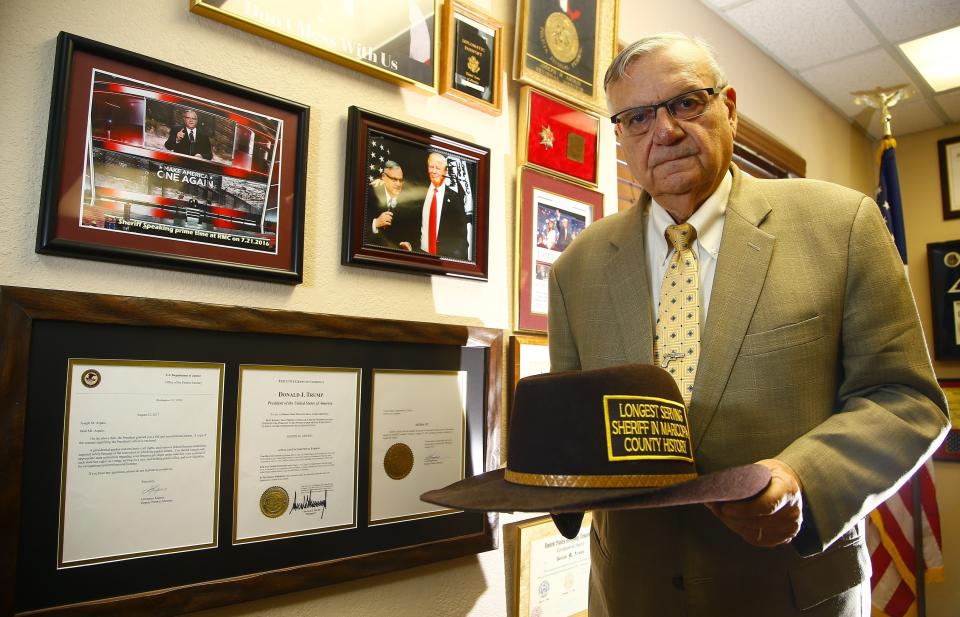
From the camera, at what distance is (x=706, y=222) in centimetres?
116

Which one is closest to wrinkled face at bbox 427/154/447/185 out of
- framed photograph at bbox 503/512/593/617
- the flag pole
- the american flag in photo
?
the american flag in photo

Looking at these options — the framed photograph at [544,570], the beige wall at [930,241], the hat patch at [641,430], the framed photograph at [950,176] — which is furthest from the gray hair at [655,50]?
the framed photograph at [950,176]

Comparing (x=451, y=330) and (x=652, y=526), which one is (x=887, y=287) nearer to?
(x=652, y=526)

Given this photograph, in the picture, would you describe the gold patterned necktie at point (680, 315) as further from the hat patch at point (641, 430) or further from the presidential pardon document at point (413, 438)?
the presidential pardon document at point (413, 438)

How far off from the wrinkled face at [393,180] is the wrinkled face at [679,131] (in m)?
0.47

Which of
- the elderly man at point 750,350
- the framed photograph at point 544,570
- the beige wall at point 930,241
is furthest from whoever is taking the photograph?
the beige wall at point 930,241

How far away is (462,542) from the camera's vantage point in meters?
1.36

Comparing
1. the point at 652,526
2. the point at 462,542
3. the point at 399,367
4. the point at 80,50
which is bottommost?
the point at 462,542

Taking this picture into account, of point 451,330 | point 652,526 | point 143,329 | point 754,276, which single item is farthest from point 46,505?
point 754,276

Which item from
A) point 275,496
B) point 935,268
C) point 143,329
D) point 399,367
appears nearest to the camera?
point 143,329

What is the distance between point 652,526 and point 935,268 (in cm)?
380

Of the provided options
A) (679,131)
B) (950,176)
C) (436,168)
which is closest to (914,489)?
(950,176)

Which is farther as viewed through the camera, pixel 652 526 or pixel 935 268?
pixel 935 268

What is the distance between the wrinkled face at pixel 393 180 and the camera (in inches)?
51.6
